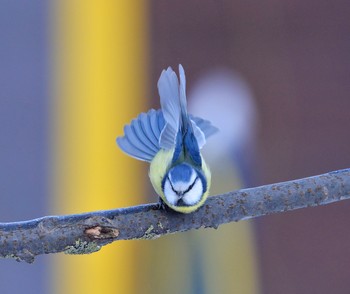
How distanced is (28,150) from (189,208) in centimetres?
111

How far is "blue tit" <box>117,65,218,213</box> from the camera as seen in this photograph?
0.52 meters

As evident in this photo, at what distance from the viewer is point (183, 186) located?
53cm

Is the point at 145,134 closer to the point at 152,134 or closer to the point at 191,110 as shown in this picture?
the point at 152,134

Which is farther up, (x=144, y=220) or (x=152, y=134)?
(x=152, y=134)

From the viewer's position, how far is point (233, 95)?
4.67 ft

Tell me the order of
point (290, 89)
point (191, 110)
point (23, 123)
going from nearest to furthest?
point (191, 110)
point (290, 89)
point (23, 123)

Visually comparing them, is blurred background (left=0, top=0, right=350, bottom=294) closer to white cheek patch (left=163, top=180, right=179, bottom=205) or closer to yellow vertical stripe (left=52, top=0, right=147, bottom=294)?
yellow vertical stripe (left=52, top=0, right=147, bottom=294)

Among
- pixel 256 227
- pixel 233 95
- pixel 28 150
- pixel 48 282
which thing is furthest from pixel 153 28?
pixel 48 282

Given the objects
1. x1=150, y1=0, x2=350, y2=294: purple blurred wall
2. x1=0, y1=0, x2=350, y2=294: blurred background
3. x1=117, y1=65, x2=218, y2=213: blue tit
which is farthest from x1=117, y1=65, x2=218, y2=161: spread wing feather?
x1=150, y1=0, x2=350, y2=294: purple blurred wall

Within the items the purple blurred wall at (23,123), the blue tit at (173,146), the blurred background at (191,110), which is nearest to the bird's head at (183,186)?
the blue tit at (173,146)

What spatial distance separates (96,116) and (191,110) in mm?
343

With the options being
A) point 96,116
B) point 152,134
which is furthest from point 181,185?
point 96,116

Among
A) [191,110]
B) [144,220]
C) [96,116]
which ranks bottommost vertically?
[144,220]

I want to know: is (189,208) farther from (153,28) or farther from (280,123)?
(153,28)
